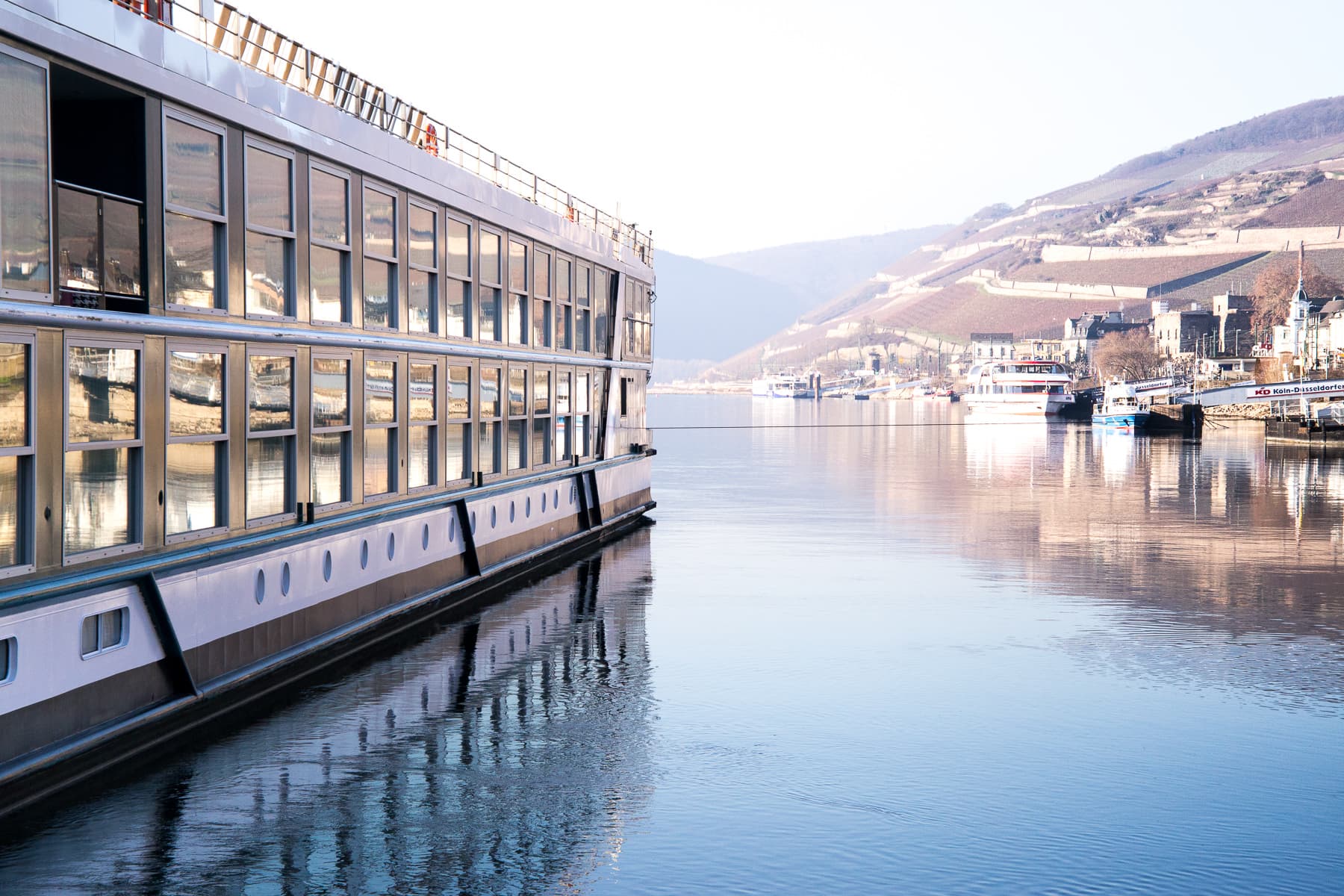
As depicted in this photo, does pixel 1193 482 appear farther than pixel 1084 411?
No

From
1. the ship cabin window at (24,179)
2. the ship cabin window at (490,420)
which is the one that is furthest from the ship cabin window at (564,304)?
the ship cabin window at (24,179)

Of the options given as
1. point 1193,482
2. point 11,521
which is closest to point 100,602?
point 11,521

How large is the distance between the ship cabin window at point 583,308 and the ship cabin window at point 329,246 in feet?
37.9

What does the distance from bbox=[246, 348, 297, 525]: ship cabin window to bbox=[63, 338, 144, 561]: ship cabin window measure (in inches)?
90.5

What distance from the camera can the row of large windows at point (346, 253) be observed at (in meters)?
13.1

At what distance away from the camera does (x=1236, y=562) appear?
2734cm

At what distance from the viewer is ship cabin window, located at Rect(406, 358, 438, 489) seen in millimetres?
19219

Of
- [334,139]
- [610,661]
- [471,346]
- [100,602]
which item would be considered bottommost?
[610,661]

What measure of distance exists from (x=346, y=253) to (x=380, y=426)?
252 centimetres

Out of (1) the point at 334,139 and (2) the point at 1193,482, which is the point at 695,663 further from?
(2) the point at 1193,482

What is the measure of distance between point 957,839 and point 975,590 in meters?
14.0

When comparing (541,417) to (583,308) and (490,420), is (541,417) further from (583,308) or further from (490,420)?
(583,308)

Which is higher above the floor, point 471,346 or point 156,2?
point 156,2

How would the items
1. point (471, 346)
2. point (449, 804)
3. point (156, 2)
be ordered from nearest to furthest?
point (449, 804), point (156, 2), point (471, 346)
